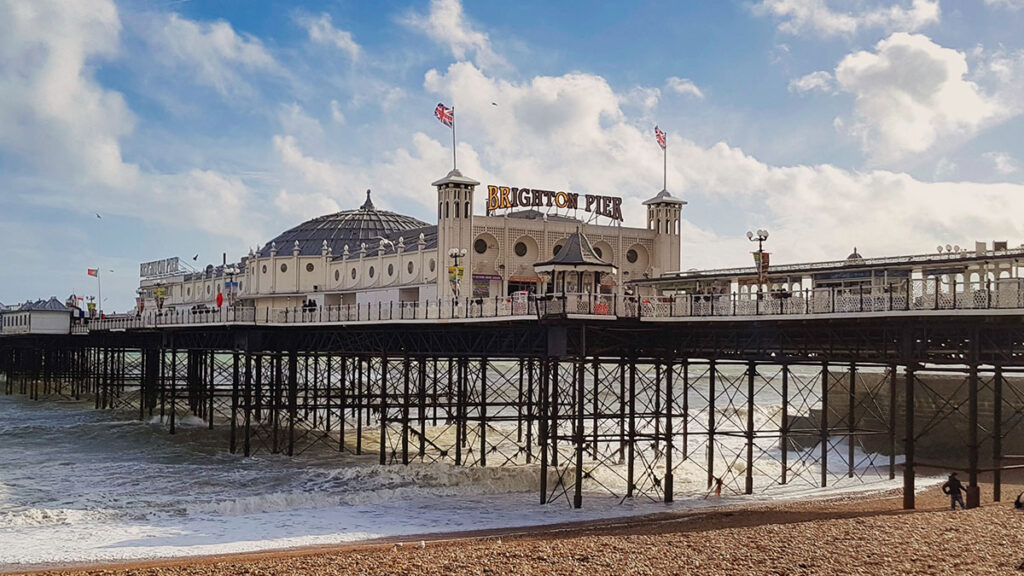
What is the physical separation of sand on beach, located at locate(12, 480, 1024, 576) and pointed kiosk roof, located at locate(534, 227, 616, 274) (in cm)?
1150

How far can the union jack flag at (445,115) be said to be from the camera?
49250mm

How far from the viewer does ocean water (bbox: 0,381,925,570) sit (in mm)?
28625

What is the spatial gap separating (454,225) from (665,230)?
1133cm

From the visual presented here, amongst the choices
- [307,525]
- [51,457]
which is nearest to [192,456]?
[51,457]

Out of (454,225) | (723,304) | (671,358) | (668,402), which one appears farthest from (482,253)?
(723,304)

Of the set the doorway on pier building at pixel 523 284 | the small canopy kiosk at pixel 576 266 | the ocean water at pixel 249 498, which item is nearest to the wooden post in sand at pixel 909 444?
the ocean water at pixel 249 498

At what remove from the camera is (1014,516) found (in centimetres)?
2578

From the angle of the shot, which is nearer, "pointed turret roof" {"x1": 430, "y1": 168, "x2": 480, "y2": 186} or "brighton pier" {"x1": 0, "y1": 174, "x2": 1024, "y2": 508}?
"brighton pier" {"x1": 0, "y1": 174, "x2": 1024, "y2": 508}

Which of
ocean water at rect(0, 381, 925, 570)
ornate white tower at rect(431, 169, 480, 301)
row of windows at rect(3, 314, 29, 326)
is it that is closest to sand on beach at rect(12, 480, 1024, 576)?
ocean water at rect(0, 381, 925, 570)

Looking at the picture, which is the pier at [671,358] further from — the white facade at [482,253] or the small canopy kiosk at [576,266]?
the white facade at [482,253]

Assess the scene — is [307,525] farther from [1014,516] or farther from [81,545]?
[1014,516]

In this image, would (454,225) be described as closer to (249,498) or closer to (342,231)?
(249,498)

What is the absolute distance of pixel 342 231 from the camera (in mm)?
75000

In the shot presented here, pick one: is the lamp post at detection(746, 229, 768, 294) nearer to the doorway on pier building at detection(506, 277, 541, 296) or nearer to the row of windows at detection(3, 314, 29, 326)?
the doorway on pier building at detection(506, 277, 541, 296)
